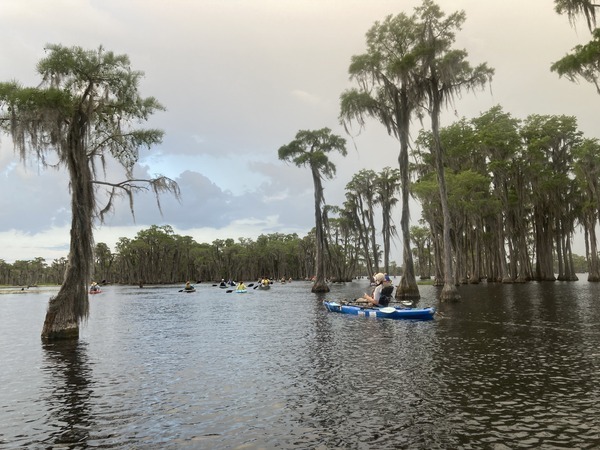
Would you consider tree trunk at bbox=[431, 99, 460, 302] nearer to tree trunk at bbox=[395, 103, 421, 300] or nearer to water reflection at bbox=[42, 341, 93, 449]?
tree trunk at bbox=[395, 103, 421, 300]

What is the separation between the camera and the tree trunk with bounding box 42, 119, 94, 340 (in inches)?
749

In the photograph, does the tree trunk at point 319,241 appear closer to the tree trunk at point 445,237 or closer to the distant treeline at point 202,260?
the tree trunk at point 445,237

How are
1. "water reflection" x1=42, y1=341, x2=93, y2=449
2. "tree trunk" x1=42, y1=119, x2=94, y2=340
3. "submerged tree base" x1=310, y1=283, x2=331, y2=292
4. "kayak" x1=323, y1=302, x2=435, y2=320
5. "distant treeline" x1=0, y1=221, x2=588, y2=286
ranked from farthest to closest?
"distant treeline" x1=0, y1=221, x2=588, y2=286 → "submerged tree base" x1=310, y1=283, x2=331, y2=292 → "kayak" x1=323, y1=302, x2=435, y2=320 → "tree trunk" x1=42, y1=119, x2=94, y2=340 → "water reflection" x1=42, y1=341, x2=93, y2=449

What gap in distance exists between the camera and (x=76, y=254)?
19109mm

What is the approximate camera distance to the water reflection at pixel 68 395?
26.5ft

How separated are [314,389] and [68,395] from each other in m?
6.20

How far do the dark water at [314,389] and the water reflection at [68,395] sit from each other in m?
0.05

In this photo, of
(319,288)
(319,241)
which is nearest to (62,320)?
(319,241)

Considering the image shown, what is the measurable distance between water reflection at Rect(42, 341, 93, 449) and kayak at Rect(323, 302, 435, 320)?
15.8 meters

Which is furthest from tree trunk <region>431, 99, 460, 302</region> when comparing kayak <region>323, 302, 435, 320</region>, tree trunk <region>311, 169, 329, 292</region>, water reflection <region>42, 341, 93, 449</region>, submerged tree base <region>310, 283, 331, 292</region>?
water reflection <region>42, 341, 93, 449</region>

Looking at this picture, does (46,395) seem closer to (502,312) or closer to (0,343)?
(0,343)

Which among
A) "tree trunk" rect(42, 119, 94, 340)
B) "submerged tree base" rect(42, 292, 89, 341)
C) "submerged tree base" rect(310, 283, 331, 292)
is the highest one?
"tree trunk" rect(42, 119, 94, 340)

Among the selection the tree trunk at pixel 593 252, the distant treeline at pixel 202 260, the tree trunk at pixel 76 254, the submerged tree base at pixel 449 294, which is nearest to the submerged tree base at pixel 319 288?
the submerged tree base at pixel 449 294

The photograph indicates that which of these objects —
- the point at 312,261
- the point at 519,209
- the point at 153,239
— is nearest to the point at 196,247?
the point at 153,239
